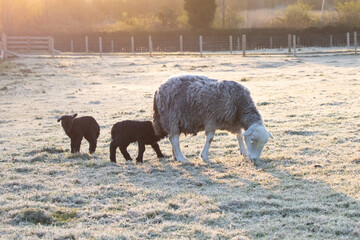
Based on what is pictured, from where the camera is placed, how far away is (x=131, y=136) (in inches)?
324

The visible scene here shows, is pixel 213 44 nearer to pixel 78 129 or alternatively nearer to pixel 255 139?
pixel 78 129

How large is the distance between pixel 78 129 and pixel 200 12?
171ft

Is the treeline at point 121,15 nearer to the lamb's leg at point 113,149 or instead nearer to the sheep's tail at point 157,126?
the sheep's tail at point 157,126

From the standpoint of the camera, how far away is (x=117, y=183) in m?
6.75

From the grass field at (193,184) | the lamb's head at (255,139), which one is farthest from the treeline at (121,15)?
the lamb's head at (255,139)

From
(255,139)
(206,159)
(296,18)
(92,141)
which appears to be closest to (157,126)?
(206,159)

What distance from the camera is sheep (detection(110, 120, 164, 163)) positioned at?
26.9 ft

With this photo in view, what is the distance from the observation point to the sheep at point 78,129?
28.6 ft

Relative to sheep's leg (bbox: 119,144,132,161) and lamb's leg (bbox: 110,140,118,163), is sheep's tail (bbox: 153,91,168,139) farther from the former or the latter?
lamb's leg (bbox: 110,140,118,163)

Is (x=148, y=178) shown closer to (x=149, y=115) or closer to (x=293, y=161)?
(x=293, y=161)

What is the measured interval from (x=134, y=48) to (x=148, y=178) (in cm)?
4617

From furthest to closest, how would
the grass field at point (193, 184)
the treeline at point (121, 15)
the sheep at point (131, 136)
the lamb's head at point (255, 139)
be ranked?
the treeline at point (121, 15) < the sheep at point (131, 136) < the lamb's head at point (255, 139) < the grass field at point (193, 184)

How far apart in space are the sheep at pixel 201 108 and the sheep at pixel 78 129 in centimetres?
137

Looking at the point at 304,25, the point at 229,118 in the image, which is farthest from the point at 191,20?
the point at 229,118
